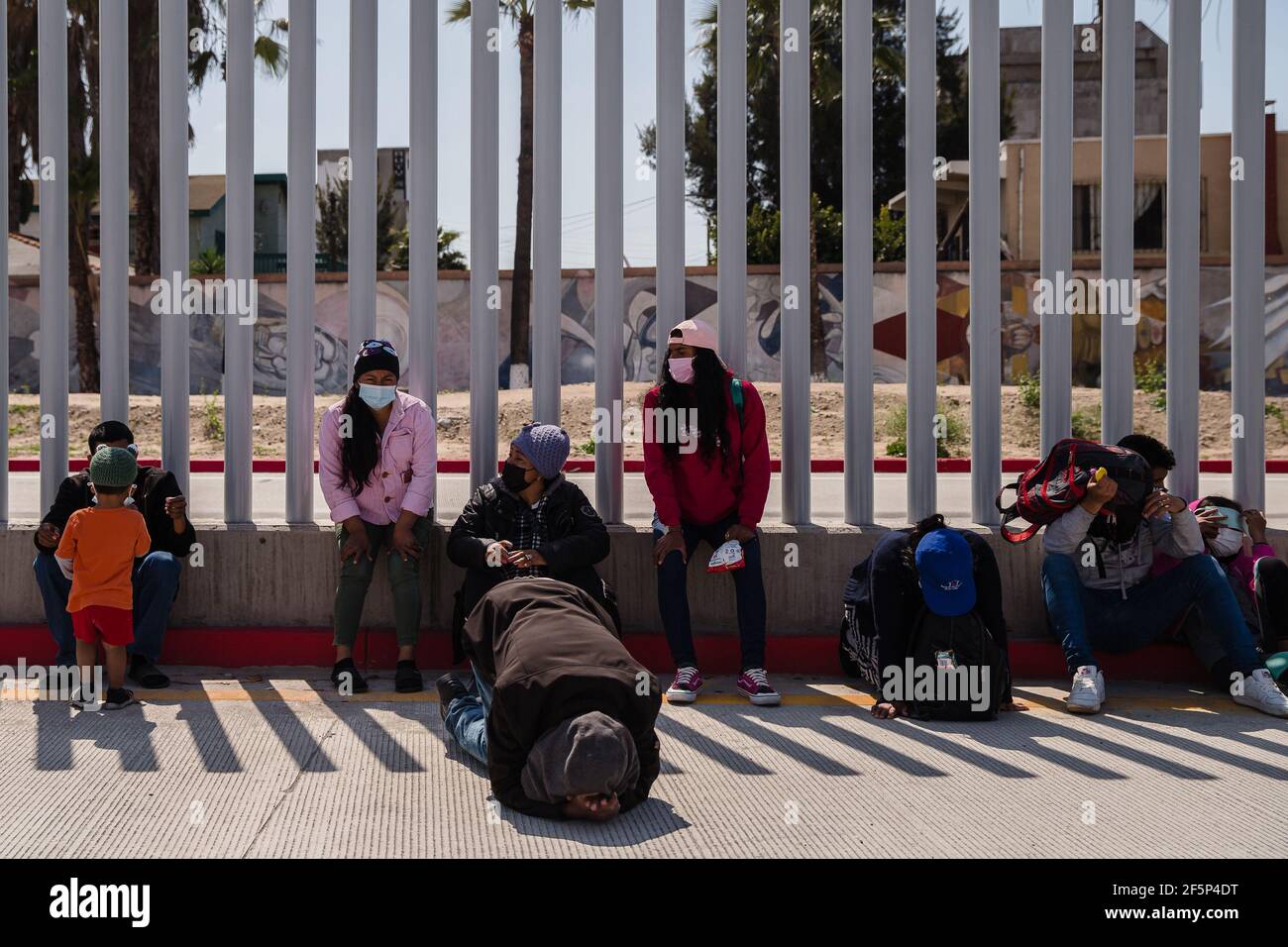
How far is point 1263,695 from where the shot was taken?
568 centimetres

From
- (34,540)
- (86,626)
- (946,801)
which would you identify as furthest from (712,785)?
(34,540)

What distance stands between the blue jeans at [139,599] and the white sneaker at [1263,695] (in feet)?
16.8

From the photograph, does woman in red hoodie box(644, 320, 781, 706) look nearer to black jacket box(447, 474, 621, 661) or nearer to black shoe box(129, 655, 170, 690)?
black jacket box(447, 474, 621, 661)

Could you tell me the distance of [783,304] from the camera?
21.4 ft

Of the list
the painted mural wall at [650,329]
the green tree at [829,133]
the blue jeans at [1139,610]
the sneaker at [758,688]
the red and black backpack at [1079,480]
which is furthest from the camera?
the green tree at [829,133]

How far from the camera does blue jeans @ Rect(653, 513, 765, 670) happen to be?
6043mm

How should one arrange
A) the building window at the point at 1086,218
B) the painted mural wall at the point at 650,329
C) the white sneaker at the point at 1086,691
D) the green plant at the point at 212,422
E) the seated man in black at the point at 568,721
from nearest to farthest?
the seated man in black at the point at 568,721 < the white sneaker at the point at 1086,691 < the green plant at the point at 212,422 < the painted mural wall at the point at 650,329 < the building window at the point at 1086,218

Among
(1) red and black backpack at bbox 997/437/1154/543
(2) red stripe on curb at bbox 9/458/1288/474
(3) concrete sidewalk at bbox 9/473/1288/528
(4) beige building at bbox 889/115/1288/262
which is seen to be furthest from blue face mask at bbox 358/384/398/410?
(4) beige building at bbox 889/115/1288/262

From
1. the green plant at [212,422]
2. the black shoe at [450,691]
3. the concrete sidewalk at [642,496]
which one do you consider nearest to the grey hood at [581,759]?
the black shoe at [450,691]

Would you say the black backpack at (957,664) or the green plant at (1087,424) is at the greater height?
the green plant at (1087,424)

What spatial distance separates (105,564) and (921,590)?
372cm

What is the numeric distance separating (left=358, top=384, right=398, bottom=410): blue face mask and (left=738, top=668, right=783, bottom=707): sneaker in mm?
2221

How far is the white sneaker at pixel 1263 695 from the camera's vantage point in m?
5.63

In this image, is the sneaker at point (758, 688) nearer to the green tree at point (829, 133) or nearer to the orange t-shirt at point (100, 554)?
the orange t-shirt at point (100, 554)
